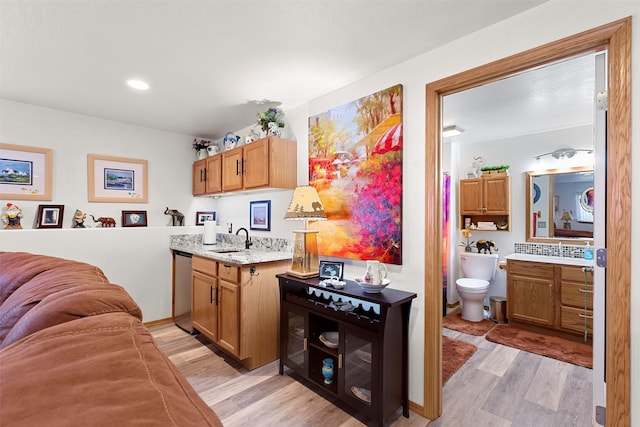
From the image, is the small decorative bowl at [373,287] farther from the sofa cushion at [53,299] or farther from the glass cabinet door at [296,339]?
the sofa cushion at [53,299]

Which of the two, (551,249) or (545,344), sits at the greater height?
(551,249)

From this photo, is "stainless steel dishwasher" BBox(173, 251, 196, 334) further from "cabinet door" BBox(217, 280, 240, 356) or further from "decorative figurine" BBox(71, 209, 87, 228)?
"decorative figurine" BBox(71, 209, 87, 228)

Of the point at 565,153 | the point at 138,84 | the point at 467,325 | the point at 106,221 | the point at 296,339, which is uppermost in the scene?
the point at 138,84

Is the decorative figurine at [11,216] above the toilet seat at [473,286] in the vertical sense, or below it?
above

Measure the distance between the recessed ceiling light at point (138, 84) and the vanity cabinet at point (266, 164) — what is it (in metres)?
0.98

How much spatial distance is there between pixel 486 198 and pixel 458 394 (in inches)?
104

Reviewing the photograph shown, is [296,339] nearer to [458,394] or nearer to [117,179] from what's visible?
[458,394]

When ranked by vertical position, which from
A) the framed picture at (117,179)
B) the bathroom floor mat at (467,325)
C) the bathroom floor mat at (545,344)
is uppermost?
the framed picture at (117,179)

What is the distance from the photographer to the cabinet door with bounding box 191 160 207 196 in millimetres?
3818

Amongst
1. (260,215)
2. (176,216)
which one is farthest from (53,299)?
(176,216)

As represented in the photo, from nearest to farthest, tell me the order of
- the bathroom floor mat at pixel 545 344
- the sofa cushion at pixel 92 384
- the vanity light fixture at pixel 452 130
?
the sofa cushion at pixel 92 384
the bathroom floor mat at pixel 545 344
the vanity light fixture at pixel 452 130

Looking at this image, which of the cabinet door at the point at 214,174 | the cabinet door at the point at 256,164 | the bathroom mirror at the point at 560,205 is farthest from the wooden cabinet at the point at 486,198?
the cabinet door at the point at 214,174

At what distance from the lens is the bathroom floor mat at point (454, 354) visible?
2.50 metres

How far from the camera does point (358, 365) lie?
1.93 m
